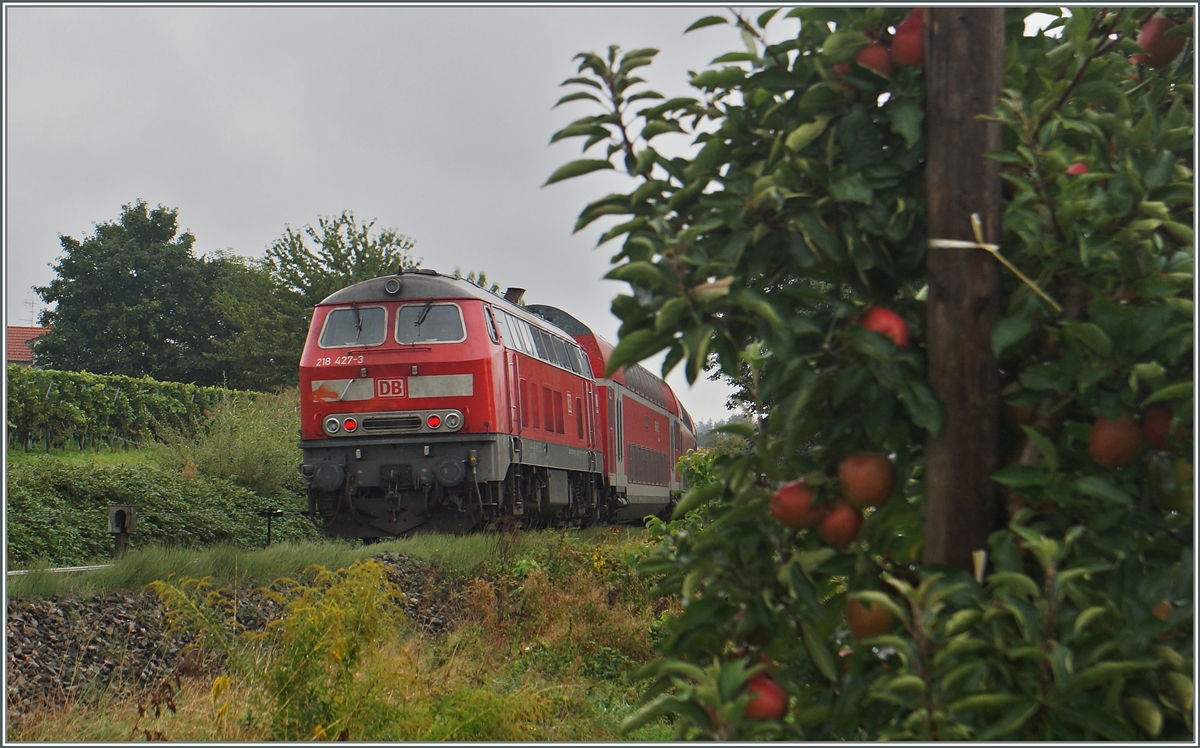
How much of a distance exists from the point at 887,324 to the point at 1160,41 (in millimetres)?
1106

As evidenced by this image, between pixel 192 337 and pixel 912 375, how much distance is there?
49252 millimetres

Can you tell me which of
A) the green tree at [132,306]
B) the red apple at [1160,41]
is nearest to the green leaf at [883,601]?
the red apple at [1160,41]

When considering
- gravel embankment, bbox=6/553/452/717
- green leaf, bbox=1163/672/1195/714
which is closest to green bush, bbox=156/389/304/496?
gravel embankment, bbox=6/553/452/717

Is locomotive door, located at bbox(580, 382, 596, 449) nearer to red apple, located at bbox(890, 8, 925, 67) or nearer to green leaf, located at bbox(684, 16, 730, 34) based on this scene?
green leaf, located at bbox(684, 16, 730, 34)

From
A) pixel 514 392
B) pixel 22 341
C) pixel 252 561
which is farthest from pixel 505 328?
pixel 22 341

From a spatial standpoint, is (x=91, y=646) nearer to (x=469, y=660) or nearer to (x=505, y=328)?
(x=469, y=660)

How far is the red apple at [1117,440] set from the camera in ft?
5.43

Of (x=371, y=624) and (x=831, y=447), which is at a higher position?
(x=831, y=447)

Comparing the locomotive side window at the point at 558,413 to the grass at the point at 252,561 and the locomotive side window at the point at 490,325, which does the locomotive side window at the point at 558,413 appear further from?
the grass at the point at 252,561

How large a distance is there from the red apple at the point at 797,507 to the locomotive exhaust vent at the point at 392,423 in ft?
38.6

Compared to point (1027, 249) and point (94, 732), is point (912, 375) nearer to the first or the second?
point (1027, 249)

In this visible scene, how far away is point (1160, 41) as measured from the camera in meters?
2.26

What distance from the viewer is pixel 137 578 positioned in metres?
6.89

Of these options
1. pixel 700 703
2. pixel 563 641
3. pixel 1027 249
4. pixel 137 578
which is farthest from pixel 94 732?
pixel 1027 249
